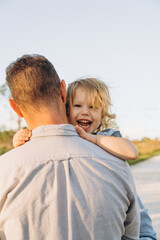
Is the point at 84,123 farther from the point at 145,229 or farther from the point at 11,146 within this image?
the point at 11,146

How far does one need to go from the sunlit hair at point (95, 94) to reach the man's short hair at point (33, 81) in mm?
1308

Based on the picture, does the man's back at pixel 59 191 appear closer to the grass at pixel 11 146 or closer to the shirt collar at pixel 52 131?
the shirt collar at pixel 52 131

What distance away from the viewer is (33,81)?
1.79 meters

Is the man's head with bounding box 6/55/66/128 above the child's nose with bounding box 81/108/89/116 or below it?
above

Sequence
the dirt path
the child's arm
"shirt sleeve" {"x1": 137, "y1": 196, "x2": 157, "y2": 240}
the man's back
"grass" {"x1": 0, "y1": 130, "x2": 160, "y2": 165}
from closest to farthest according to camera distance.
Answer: the man's back, the child's arm, "shirt sleeve" {"x1": 137, "y1": 196, "x2": 157, "y2": 240}, the dirt path, "grass" {"x1": 0, "y1": 130, "x2": 160, "y2": 165}

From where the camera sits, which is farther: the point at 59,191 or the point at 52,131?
the point at 52,131

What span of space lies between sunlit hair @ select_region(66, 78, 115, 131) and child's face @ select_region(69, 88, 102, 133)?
5 centimetres

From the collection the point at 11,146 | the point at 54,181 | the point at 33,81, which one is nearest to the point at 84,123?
the point at 33,81

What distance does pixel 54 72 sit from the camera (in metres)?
1.89

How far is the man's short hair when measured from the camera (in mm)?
1783

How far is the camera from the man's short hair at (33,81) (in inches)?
70.2

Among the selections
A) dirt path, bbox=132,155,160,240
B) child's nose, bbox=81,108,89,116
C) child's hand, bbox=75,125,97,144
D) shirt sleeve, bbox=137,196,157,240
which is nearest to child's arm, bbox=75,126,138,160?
child's hand, bbox=75,125,97,144

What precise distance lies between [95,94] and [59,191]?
177 centimetres

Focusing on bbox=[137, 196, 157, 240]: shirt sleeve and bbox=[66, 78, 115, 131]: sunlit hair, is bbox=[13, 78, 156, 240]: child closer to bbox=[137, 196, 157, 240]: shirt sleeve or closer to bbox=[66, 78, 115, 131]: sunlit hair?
bbox=[66, 78, 115, 131]: sunlit hair
